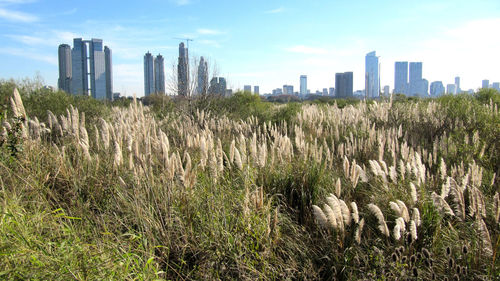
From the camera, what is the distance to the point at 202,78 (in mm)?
12703

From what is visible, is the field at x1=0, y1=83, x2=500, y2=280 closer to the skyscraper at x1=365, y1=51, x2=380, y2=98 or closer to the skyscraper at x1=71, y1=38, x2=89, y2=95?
the skyscraper at x1=365, y1=51, x2=380, y2=98

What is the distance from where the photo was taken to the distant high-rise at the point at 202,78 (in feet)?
40.9

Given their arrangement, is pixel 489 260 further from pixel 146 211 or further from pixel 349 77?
pixel 349 77

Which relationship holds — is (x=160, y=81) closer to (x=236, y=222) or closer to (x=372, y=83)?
(x=372, y=83)

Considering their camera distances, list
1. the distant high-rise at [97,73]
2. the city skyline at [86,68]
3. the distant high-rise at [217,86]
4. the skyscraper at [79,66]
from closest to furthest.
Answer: the distant high-rise at [217,86] → the city skyline at [86,68] → the distant high-rise at [97,73] → the skyscraper at [79,66]

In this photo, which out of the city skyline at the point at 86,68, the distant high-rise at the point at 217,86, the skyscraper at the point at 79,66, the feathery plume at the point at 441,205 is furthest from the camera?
the skyscraper at the point at 79,66

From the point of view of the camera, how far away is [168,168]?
3115mm

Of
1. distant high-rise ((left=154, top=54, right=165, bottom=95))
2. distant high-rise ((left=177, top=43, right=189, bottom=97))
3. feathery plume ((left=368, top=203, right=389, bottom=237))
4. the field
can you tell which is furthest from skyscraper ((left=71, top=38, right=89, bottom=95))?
feathery plume ((left=368, top=203, right=389, bottom=237))

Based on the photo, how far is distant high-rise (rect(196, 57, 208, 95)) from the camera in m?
12.5

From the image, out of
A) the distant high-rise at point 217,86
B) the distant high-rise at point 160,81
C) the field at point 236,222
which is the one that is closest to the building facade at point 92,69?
the distant high-rise at point 160,81

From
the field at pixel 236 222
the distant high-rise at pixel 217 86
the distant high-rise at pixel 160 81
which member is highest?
the distant high-rise at pixel 160 81

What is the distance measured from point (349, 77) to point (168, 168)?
67.3m

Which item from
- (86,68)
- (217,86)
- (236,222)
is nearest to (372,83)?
(217,86)

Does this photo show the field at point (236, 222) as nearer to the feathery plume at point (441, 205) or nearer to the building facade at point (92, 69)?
the feathery plume at point (441, 205)
